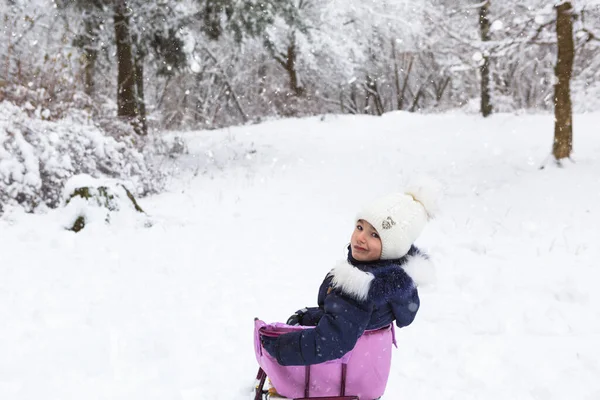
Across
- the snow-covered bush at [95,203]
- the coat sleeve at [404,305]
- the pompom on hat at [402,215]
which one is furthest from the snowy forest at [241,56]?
the coat sleeve at [404,305]

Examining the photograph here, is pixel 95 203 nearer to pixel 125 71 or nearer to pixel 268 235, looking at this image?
pixel 268 235

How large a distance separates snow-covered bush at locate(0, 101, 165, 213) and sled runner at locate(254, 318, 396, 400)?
226 inches

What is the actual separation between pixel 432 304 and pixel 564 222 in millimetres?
3429

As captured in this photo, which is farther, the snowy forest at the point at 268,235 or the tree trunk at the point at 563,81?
the tree trunk at the point at 563,81

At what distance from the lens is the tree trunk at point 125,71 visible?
11141 mm

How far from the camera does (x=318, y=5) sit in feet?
66.6

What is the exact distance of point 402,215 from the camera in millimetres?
2330

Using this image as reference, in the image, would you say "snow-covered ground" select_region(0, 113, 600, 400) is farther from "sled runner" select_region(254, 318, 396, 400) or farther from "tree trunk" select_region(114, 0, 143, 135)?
"tree trunk" select_region(114, 0, 143, 135)

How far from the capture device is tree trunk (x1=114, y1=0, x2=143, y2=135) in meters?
11.1

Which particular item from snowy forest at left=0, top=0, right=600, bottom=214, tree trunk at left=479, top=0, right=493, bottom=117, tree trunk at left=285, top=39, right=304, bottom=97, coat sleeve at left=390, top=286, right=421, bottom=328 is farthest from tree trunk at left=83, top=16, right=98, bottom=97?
tree trunk at left=479, top=0, right=493, bottom=117

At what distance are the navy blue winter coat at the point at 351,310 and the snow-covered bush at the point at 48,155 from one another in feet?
19.3

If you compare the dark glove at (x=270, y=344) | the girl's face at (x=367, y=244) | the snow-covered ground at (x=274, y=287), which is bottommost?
the snow-covered ground at (x=274, y=287)

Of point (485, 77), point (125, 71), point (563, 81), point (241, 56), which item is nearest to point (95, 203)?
point (125, 71)

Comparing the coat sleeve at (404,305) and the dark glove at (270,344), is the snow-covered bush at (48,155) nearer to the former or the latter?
the dark glove at (270,344)
